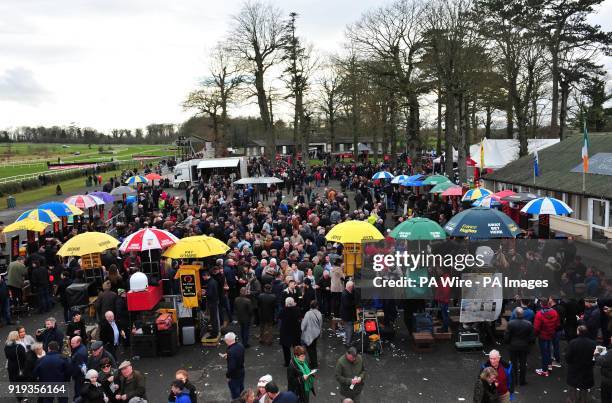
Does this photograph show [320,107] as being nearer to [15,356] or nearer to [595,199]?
[595,199]

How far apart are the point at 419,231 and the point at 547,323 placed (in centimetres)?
306

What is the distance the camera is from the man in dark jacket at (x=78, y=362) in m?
7.79

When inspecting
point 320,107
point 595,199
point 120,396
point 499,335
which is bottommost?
point 499,335

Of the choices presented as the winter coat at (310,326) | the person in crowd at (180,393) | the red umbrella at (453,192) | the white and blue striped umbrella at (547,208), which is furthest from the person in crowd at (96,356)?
the red umbrella at (453,192)

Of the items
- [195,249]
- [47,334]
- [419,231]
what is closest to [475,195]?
[419,231]

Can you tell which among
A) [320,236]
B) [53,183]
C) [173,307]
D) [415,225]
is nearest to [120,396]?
[173,307]

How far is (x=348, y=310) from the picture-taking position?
9773mm

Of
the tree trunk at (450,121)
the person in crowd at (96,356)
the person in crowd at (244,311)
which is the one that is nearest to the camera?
the person in crowd at (96,356)

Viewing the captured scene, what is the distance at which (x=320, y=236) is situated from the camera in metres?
15.6

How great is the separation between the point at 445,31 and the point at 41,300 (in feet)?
82.7

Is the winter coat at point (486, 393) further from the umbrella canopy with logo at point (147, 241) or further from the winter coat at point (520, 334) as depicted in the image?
the umbrella canopy with logo at point (147, 241)

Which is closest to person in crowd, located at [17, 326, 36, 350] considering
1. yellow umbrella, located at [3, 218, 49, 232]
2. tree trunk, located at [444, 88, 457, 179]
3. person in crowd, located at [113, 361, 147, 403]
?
person in crowd, located at [113, 361, 147, 403]

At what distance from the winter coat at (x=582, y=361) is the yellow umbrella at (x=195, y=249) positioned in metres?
6.82

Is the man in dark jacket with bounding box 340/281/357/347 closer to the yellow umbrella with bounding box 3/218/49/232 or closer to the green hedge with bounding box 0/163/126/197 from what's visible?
the yellow umbrella with bounding box 3/218/49/232
